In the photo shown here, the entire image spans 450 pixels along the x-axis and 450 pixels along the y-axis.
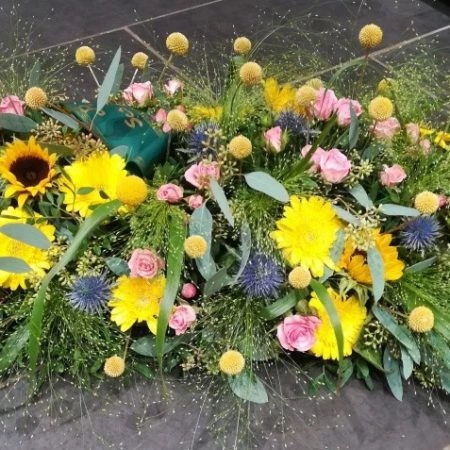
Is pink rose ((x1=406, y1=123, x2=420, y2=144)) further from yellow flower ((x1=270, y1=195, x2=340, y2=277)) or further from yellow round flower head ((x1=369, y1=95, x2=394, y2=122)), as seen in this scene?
yellow flower ((x1=270, y1=195, x2=340, y2=277))

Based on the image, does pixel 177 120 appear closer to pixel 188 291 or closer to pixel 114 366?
pixel 188 291

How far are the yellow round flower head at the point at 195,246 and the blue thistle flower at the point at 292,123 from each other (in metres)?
0.27

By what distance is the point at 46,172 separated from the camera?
1.14 m

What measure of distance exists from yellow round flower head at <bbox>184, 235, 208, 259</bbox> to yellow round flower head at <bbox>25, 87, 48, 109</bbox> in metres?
0.37

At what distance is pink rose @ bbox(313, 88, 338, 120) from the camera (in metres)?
1.19

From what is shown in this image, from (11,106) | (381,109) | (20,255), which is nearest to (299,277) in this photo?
(381,109)

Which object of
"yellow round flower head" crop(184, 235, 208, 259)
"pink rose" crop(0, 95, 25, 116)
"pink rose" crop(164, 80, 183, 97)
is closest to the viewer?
"yellow round flower head" crop(184, 235, 208, 259)

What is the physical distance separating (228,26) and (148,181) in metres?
→ 1.23

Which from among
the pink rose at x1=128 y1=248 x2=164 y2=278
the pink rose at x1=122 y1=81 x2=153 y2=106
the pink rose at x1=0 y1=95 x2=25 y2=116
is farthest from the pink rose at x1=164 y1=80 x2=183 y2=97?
the pink rose at x1=128 y1=248 x2=164 y2=278

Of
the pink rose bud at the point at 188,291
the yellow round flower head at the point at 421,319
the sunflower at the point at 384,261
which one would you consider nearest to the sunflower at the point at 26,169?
the pink rose bud at the point at 188,291

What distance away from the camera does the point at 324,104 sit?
46.8 inches

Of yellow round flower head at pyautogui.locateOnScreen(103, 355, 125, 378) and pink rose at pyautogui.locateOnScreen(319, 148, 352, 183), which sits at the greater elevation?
pink rose at pyautogui.locateOnScreen(319, 148, 352, 183)

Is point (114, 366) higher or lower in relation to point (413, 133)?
lower

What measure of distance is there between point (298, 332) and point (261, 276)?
0.10m
